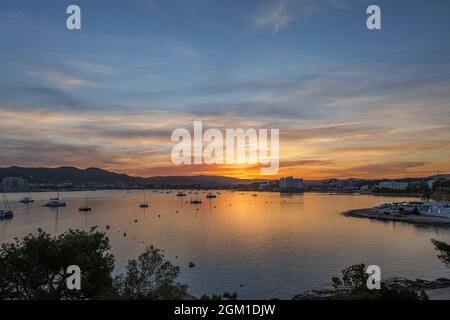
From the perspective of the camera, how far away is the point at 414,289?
75.3 ft

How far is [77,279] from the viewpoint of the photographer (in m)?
13.8

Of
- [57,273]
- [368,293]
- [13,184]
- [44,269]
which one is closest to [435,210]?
[368,293]

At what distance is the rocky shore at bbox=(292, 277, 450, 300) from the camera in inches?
830

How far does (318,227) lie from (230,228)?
44.3 ft

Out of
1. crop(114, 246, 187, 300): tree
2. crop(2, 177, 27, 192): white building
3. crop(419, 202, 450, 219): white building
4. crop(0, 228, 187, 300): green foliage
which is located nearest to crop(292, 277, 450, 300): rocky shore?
crop(114, 246, 187, 300): tree

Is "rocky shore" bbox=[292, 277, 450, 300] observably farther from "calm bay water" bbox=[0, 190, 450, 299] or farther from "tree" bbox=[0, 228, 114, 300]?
"tree" bbox=[0, 228, 114, 300]

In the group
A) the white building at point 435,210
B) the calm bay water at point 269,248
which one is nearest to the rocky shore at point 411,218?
the white building at point 435,210

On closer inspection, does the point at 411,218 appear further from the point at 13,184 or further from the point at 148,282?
the point at 13,184

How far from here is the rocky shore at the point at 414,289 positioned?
21.1m

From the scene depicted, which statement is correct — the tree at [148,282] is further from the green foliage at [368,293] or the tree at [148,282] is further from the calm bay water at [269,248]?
the calm bay water at [269,248]

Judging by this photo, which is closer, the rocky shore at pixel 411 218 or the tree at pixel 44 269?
Result: the tree at pixel 44 269
